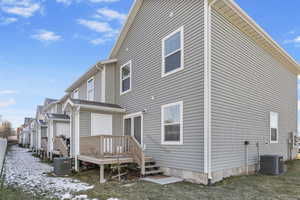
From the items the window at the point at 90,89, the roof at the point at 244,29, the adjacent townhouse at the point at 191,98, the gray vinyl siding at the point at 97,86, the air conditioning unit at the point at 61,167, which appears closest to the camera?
the adjacent townhouse at the point at 191,98

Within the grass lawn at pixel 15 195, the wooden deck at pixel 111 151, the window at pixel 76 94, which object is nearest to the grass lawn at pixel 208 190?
the wooden deck at pixel 111 151

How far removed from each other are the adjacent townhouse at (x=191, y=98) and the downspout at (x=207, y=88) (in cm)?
3

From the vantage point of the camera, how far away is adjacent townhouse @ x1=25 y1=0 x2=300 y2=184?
22.3 feet

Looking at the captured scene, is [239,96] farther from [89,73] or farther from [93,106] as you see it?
[89,73]

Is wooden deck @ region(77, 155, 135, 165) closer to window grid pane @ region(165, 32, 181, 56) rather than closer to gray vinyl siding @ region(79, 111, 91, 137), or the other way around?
gray vinyl siding @ region(79, 111, 91, 137)

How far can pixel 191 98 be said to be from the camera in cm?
709

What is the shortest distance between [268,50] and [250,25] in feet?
8.80

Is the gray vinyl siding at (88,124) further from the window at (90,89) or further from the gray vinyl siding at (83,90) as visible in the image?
the gray vinyl siding at (83,90)

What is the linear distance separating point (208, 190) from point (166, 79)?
13.8 feet

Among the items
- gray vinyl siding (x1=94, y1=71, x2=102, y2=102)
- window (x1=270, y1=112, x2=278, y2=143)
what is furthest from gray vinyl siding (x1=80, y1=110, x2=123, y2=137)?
window (x1=270, y1=112, x2=278, y2=143)

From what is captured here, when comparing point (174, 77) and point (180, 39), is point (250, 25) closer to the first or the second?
point (180, 39)

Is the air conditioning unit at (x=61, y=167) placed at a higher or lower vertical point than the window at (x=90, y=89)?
lower

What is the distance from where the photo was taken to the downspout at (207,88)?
6348mm

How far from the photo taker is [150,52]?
940cm
